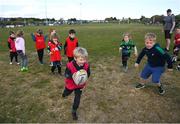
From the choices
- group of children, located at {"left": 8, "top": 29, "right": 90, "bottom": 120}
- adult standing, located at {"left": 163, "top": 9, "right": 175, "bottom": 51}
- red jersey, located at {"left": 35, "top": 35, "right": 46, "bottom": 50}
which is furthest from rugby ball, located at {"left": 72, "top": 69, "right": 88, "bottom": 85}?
adult standing, located at {"left": 163, "top": 9, "right": 175, "bottom": 51}

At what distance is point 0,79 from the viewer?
916cm

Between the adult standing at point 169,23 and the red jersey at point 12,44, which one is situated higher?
the adult standing at point 169,23

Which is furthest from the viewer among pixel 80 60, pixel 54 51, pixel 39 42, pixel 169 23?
pixel 169 23

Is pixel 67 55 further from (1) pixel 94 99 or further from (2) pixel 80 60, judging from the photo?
(2) pixel 80 60

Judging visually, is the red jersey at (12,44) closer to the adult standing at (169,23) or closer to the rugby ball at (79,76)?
the rugby ball at (79,76)

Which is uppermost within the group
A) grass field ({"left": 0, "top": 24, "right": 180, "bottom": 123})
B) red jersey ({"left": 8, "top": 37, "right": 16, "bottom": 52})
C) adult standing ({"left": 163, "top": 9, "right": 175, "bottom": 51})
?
adult standing ({"left": 163, "top": 9, "right": 175, "bottom": 51})

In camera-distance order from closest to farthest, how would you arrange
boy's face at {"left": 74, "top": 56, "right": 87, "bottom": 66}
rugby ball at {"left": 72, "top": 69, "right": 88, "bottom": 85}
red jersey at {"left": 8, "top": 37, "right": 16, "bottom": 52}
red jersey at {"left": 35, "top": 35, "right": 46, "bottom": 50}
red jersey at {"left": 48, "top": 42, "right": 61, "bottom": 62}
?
boy's face at {"left": 74, "top": 56, "right": 87, "bottom": 66} < rugby ball at {"left": 72, "top": 69, "right": 88, "bottom": 85} < red jersey at {"left": 48, "top": 42, "right": 61, "bottom": 62} < red jersey at {"left": 35, "top": 35, "right": 46, "bottom": 50} < red jersey at {"left": 8, "top": 37, "right": 16, "bottom": 52}

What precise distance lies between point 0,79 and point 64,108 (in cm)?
387

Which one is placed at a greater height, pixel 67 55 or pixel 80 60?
pixel 80 60

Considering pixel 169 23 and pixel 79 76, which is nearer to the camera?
pixel 79 76

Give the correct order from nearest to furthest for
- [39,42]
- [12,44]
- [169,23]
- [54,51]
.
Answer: [54,51] → [39,42] → [12,44] → [169,23]

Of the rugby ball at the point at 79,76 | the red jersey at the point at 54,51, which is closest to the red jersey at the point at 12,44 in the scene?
the red jersey at the point at 54,51

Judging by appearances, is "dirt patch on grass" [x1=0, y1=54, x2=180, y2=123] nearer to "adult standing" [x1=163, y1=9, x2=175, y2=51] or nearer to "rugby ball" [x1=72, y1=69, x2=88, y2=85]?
"rugby ball" [x1=72, y1=69, x2=88, y2=85]

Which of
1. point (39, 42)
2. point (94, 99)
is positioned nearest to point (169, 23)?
point (39, 42)
